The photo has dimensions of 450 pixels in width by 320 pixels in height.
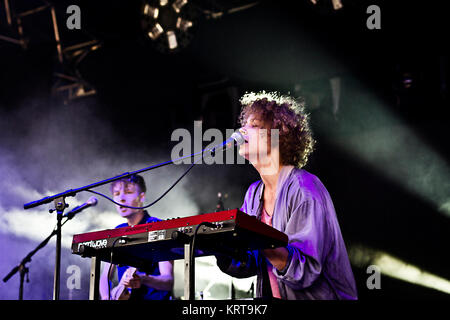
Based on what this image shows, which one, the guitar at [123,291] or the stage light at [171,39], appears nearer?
the guitar at [123,291]

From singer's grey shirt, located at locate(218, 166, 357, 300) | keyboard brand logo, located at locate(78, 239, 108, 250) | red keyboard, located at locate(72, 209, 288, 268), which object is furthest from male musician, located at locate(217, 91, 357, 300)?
keyboard brand logo, located at locate(78, 239, 108, 250)

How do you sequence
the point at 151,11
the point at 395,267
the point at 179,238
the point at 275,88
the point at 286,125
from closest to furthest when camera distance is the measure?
1. the point at 179,238
2. the point at 286,125
3. the point at 395,267
4. the point at 275,88
5. the point at 151,11

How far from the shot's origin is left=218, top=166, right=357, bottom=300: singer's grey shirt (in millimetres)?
2258

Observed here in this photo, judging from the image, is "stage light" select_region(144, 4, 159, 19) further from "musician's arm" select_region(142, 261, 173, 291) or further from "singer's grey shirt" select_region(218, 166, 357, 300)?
"singer's grey shirt" select_region(218, 166, 357, 300)

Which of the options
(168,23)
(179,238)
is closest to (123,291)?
(179,238)

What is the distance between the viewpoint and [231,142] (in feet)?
8.73

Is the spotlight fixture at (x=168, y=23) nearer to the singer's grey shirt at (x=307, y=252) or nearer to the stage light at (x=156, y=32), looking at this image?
the stage light at (x=156, y=32)

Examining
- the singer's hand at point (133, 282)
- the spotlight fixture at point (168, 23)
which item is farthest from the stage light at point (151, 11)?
the singer's hand at point (133, 282)

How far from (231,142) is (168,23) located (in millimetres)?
3735

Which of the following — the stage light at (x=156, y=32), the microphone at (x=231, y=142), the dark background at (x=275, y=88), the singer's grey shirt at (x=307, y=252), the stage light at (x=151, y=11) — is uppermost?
the stage light at (x=151, y=11)

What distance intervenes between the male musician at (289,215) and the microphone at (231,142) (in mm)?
A: 47

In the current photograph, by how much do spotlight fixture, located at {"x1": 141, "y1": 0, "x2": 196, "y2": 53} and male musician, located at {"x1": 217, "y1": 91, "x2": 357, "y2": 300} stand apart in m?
3.06

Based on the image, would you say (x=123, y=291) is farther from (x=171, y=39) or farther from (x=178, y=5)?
(x=178, y=5)

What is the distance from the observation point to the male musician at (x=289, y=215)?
2.27 m
